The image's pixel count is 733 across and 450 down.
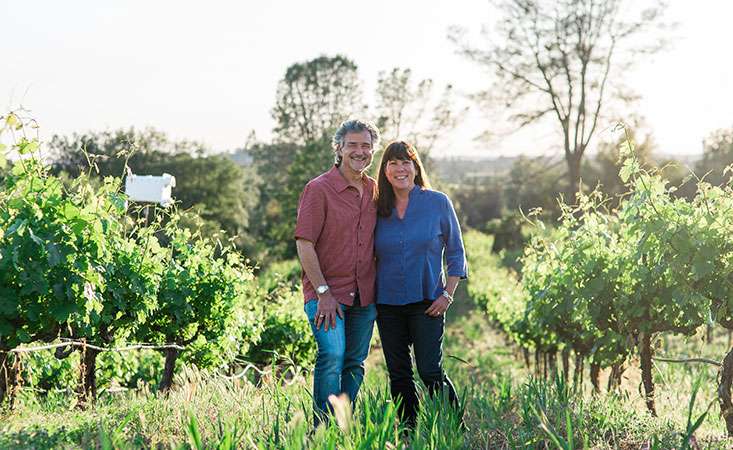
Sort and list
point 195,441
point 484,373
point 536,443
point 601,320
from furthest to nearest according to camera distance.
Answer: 1. point 484,373
2. point 601,320
3. point 536,443
4. point 195,441

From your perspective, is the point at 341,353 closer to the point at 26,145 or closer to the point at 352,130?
the point at 352,130

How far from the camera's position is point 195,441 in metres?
2.54

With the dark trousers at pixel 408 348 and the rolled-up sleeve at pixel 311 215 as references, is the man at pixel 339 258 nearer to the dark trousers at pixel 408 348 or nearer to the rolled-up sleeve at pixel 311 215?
the rolled-up sleeve at pixel 311 215

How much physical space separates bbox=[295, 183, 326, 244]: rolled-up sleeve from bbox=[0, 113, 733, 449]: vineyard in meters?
0.78

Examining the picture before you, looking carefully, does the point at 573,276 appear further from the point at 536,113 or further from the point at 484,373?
the point at 536,113

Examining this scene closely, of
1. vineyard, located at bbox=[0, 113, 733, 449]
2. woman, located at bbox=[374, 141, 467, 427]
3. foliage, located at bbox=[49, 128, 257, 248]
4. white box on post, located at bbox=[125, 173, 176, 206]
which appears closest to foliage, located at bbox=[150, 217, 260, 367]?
vineyard, located at bbox=[0, 113, 733, 449]

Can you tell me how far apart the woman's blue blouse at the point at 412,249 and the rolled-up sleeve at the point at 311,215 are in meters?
0.30

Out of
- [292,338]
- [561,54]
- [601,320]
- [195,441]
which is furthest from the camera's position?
[561,54]

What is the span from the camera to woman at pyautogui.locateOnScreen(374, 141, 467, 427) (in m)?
3.91

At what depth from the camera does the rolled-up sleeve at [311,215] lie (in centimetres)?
380

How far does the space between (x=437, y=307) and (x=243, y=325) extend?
340 centimetres

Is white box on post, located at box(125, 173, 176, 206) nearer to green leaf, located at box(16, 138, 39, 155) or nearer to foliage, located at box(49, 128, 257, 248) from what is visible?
green leaf, located at box(16, 138, 39, 155)

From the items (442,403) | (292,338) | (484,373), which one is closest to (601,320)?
(442,403)

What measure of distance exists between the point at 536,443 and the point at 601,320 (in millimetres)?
2086
